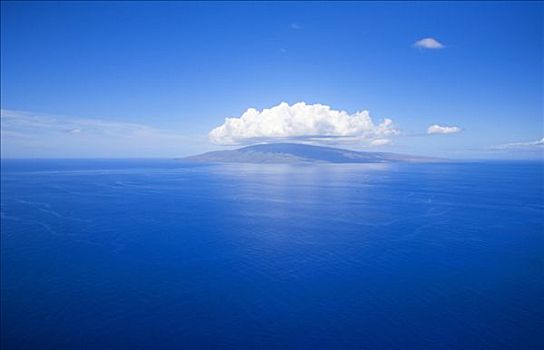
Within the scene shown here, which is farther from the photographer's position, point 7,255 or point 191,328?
point 7,255

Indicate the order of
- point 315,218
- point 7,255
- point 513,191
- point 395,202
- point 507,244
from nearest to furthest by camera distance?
1. point 7,255
2. point 507,244
3. point 315,218
4. point 395,202
5. point 513,191

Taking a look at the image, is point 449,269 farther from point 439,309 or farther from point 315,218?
point 315,218

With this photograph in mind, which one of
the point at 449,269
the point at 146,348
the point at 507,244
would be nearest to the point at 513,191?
the point at 507,244

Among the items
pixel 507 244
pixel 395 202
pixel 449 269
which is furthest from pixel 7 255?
pixel 395 202

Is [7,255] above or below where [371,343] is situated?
above

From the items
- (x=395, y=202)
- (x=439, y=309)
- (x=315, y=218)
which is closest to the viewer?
(x=439, y=309)

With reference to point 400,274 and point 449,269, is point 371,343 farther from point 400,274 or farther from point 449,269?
point 449,269
